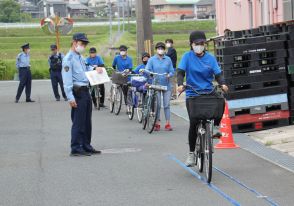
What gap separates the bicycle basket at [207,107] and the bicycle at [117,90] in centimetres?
881

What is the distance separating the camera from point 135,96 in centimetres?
1834

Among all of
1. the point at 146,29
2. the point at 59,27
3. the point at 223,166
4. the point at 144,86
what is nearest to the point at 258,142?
the point at 223,166

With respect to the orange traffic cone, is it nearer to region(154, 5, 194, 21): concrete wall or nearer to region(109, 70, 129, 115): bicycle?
region(109, 70, 129, 115): bicycle

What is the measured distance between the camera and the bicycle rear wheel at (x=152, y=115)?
52.3ft

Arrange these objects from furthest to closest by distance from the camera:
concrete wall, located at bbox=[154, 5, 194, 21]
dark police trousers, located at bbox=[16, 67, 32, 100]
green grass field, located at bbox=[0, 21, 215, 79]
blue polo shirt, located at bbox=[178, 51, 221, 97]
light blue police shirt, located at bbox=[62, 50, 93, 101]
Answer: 1. concrete wall, located at bbox=[154, 5, 194, 21]
2. green grass field, located at bbox=[0, 21, 215, 79]
3. dark police trousers, located at bbox=[16, 67, 32, 100]
4. light blue police shirt, located at bbox=[62, 50, 93, 101]
5. blue polo shirt, located at bbox=[178, 51, 221, 97]

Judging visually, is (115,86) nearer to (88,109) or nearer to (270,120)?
(270,120)

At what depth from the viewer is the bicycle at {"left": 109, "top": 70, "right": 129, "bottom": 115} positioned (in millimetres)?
19297

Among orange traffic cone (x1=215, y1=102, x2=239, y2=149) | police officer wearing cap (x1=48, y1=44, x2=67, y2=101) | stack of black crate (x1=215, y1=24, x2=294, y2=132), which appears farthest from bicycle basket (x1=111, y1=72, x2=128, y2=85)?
police officer wearing cap (x1=48, y1=44, x2=67, y2=101)

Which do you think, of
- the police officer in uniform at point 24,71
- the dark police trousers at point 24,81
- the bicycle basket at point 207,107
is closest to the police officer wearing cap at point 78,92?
the bicycle basket at point 207,107

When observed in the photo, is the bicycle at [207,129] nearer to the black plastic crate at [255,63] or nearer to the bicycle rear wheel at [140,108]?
the black plastic crate at [255,63]

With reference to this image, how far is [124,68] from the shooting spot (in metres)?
20.8

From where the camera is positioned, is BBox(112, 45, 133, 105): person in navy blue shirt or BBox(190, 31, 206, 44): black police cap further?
BBox(112, 45, 133, 105): person in navy blue shirt

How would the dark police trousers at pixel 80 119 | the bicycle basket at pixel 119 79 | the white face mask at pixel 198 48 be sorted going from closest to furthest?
the white face mask at pixel 198 48, the dark police trousers at pixel 80 119, the bicycle basket at pixel 119 79

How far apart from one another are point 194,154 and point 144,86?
20.8ft
